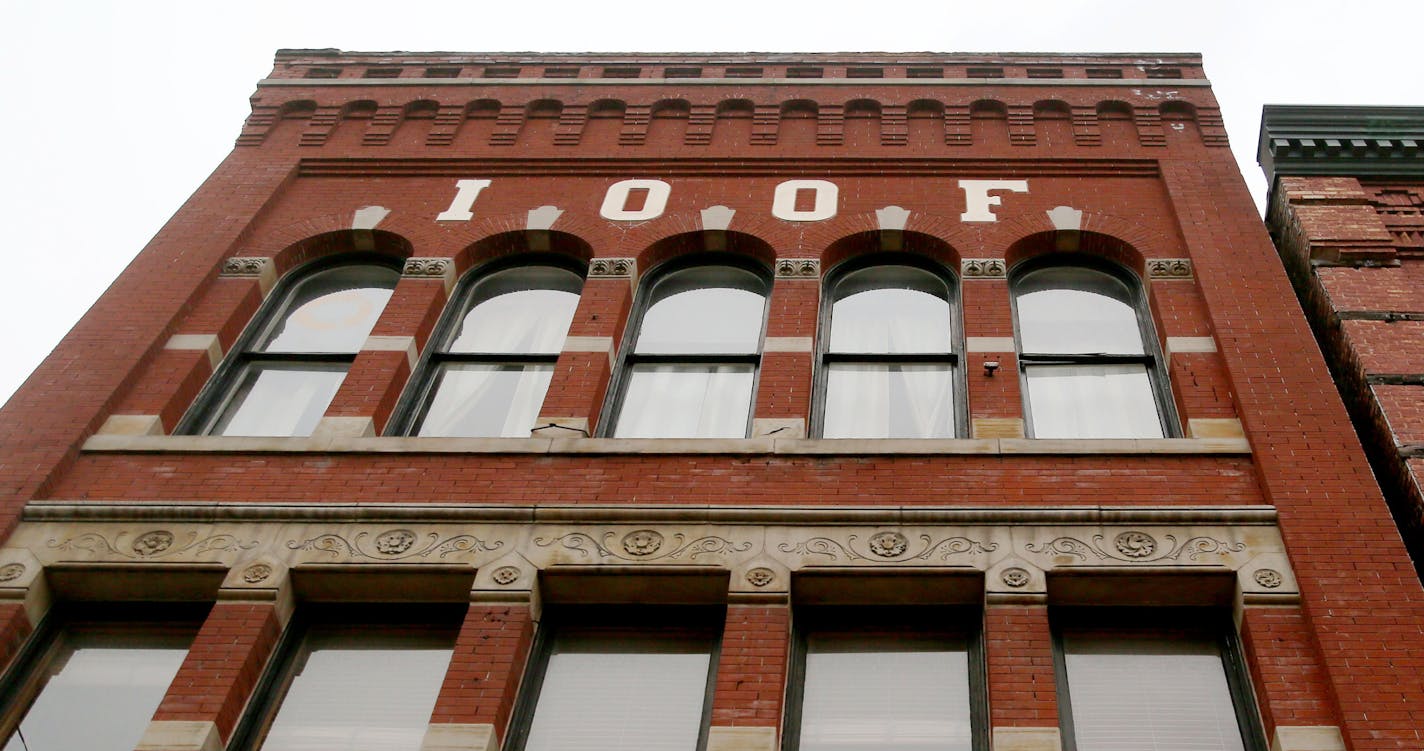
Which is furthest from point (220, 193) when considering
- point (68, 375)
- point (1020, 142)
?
point (1020, 142)

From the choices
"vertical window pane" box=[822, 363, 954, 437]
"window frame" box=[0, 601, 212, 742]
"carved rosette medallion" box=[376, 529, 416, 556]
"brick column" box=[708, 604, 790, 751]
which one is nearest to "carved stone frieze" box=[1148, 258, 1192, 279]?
"vertical window pane" box=[822, 363, 954, 437]

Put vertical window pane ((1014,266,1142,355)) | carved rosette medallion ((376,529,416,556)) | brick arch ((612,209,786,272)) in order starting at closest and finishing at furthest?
1. carved rosette medallion ((376,529,416,556))
2. vertical window pane ((1014,266,1142,355))
3. brick arch ((612,209,786,272))

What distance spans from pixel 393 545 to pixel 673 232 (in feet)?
16.6

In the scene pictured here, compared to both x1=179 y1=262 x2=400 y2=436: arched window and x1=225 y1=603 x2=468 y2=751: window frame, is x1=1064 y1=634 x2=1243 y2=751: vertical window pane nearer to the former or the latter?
x1=225 y1=603 x2=468 y2=751: window frame

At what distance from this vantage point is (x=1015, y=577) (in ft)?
30.5

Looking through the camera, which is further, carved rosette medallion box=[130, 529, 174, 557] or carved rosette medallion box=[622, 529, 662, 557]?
carved rosette medallion box=[130, 529, 174, 557]

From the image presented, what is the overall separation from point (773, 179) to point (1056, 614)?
21.3ft

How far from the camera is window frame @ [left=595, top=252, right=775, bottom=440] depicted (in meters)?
11.7

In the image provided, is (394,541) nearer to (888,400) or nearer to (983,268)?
(888,400)

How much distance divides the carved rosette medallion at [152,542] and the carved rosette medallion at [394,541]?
4.97 feet

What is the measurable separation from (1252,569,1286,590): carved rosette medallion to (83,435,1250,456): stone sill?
131 centimetres

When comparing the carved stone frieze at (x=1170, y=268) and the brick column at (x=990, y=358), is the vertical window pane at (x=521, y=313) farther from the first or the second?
the carved stone frieze at (x=1170, y=268)

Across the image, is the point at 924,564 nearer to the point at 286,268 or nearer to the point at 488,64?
the point at 286,268

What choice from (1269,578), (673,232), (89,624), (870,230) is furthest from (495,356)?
(1269,578)
